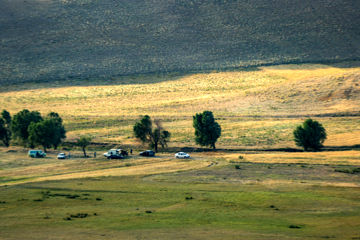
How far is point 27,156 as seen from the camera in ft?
216

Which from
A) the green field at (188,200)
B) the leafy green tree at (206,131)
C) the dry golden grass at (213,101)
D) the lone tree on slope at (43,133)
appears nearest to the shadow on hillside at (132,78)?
the dry golden grass at (213,101)

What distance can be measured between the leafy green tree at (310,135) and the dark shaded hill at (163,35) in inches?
3205

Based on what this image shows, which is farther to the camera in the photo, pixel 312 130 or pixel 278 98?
pixel 278 98

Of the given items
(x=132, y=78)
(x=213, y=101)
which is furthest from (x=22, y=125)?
(x=132, y=78)

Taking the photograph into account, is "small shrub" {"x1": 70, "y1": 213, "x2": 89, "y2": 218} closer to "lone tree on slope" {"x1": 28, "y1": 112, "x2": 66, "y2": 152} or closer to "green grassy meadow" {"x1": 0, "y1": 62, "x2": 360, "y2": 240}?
"green grassy meadow" {"x1": 0, "y1": 62, "x2": 360, "y2": 240}

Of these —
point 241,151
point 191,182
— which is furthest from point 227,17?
point 191,182

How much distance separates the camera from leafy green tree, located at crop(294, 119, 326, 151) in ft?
209

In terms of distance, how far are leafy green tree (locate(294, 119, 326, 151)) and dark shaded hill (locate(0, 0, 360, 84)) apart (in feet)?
267

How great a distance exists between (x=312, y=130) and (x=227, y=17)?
119m

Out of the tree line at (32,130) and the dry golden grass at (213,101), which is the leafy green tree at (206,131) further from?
the tree line at (32,130)

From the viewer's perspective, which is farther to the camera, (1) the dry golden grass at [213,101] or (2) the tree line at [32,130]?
(1) the dry golden grass at [213,101]

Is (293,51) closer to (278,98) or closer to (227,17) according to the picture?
(227,17)

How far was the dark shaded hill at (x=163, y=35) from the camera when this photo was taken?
146m

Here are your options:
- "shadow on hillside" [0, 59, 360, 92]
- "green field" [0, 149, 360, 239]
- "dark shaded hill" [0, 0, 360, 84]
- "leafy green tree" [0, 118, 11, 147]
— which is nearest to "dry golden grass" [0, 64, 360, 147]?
"shadow on hillside" [0, 59, 360, 92]
